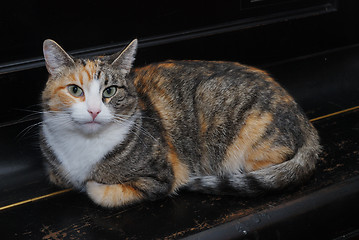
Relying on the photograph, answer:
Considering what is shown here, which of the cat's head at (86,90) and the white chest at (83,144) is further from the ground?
the cat's head at (86,90)

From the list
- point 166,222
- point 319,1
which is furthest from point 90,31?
point 319,1

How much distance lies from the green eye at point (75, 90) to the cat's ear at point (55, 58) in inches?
3.3

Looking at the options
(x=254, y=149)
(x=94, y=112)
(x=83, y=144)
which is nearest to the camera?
(x=94, y=112)

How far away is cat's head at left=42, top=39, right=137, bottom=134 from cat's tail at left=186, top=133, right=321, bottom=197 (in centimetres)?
40

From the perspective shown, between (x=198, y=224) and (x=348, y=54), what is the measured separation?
61.2 inches

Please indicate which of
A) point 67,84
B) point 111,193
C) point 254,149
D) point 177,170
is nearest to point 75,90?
point 67,84

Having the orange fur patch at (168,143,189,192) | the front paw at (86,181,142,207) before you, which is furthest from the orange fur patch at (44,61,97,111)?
the orange fur patch at (168,143,189,192)

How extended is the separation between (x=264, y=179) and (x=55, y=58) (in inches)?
32.9

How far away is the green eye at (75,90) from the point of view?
1681 millimetres

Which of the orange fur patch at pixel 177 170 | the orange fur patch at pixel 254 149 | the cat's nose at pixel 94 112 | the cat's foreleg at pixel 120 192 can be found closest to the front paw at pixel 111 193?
the cat's foreleg at pixel 120 192

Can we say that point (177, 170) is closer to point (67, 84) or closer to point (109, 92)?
point (109, 92)

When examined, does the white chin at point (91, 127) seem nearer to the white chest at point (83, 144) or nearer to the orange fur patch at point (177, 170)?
the white chest at point (83, 144)

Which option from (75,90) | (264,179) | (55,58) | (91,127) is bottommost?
(264,179)

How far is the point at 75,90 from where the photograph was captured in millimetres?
1689
